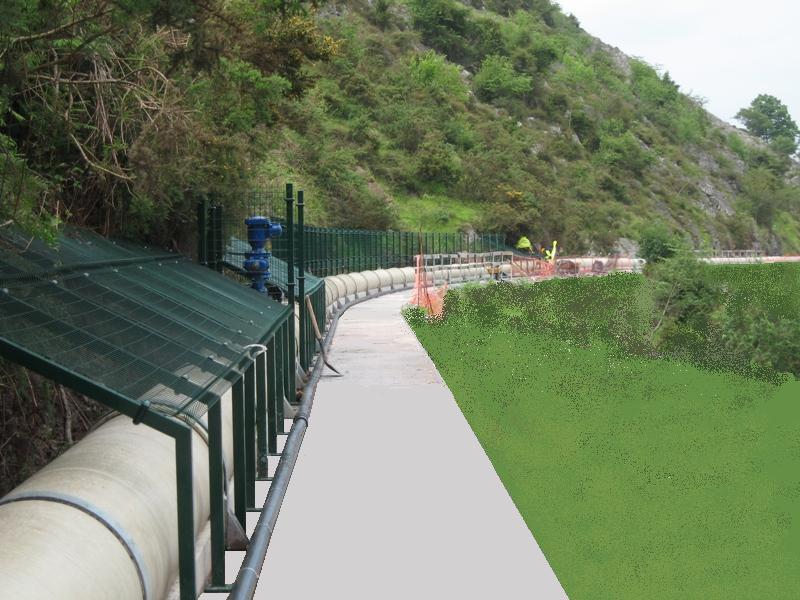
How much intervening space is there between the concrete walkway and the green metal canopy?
1.43 meters

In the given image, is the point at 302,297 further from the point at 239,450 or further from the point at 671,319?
the point at 671,319

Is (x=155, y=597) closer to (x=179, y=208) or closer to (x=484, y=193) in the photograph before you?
(x=179, y=208)

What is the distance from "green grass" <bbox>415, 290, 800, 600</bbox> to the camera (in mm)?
9250

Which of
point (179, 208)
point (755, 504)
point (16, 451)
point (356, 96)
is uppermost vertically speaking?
point (356, 96)

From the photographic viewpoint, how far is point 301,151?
58.6m

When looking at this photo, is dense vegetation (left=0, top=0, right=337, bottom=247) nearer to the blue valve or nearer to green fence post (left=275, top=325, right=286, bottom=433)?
the blue valve

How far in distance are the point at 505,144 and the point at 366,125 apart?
14453mm

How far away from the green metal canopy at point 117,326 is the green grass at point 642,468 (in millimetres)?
3311

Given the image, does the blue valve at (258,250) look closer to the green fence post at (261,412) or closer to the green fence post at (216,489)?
the green fence post at (261,412)

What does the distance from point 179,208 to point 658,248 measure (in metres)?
46.9

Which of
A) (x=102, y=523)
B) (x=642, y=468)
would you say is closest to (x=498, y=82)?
(x=642, y=468)

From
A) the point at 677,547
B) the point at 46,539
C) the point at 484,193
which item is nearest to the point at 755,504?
the point at 677,547

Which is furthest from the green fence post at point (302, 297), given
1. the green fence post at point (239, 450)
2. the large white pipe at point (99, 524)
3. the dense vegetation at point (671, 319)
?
the dense vegetation at point (671, 319)

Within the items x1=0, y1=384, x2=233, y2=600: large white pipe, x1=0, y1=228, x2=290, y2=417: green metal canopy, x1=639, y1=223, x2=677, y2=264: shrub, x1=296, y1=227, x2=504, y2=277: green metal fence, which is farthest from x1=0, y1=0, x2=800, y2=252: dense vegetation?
x1=639, y1=223, x2=677, y2=264: shrub
